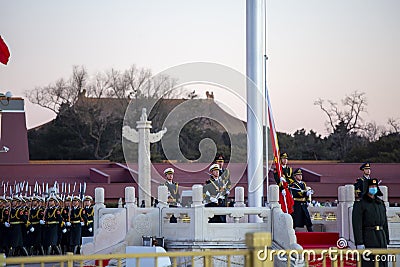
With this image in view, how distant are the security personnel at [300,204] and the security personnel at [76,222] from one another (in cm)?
570

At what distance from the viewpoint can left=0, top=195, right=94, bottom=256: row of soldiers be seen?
15977 millimetres

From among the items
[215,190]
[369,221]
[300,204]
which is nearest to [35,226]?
[215,190]

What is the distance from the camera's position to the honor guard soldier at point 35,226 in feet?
53.2

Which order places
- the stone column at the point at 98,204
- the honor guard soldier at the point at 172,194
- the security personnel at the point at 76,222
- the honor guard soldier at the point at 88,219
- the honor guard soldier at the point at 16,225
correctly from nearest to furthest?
the stone column at the point at 98,204 < the honor guard soldier at the point at 172,194 < the honor guard soldier at the point at 16,225 < the security personnel at the point at 76,222 < the honor guard soldier at the point at 88,219

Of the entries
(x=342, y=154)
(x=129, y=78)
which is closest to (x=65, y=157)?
(x=129, y=78)

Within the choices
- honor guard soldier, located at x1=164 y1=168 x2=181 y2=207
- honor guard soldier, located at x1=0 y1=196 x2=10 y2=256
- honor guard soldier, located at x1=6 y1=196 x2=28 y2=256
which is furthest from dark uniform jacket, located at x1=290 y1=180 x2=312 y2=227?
honor guard soldier, located at x1=0 y1=196 x2=10 y2=256

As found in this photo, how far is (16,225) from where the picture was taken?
15922 mm

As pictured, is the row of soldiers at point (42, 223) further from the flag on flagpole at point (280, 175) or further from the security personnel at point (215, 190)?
the flag on flagpole at point (280, 175)

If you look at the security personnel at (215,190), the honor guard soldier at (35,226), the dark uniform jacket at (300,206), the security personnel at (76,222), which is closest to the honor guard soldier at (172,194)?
the security personnel at (215,190)

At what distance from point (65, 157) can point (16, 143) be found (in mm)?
4545

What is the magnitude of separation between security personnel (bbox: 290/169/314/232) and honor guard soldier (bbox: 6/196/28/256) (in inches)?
260

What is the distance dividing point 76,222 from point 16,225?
1.22m

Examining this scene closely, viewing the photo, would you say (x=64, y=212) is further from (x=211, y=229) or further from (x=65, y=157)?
(x=65, y=157)

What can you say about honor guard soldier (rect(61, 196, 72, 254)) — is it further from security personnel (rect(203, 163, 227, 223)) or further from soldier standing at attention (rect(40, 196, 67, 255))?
security personnel (rect(203, 163, 227, 223))
